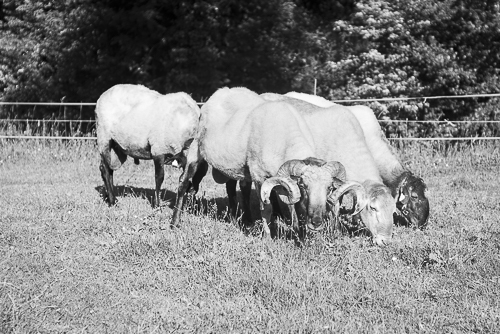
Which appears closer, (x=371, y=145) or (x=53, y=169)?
(x=371, y=145)

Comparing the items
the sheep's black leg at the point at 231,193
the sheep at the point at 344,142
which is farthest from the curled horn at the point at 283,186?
the sheep's black leg at the point at 231,193

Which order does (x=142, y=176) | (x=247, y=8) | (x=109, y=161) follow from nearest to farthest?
(x=109, y=161) < (x=142, y=176) < (x=247, y=8)

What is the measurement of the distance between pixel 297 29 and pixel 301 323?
1482cm

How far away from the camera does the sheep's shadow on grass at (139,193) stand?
10.3 metres

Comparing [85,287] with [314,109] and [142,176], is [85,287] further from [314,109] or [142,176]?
[142,176]

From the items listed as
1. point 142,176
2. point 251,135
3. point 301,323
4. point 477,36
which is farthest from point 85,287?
point 477,36

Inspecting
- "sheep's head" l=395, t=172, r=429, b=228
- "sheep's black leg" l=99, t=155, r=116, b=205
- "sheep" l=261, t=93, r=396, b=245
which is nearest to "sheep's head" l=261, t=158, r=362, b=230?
"sheep" l=261, t=93, r=396, b=245

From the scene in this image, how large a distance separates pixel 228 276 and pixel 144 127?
4.20 metres

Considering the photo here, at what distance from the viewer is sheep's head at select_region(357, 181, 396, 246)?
24.2ft

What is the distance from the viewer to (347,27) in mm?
16938

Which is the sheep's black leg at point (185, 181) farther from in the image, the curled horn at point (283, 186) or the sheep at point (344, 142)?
the curled horn at point (283, 186)

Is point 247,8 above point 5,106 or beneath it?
above

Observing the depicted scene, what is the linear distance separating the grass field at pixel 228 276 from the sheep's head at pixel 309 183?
0.28 meters

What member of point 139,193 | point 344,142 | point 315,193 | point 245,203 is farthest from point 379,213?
point 139,193
